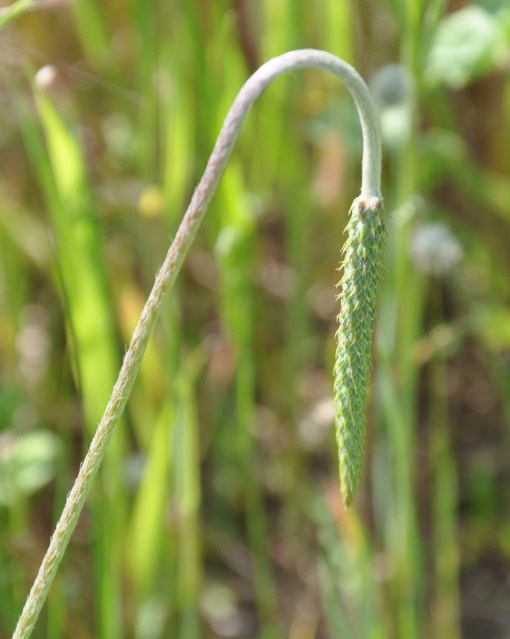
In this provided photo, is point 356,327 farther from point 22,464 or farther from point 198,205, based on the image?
point 22,464

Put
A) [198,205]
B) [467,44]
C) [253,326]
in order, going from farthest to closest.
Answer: [253,326], [467,44], [198,205]

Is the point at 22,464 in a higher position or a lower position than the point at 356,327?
lower

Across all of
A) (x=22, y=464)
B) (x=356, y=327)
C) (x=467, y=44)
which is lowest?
(x=22, y=464)

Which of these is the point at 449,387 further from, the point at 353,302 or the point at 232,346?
the point at 353,302

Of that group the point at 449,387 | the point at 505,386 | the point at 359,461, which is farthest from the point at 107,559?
the point at 449,387

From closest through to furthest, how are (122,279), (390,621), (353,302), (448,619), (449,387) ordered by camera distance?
1. (353,302)
2. (390,621)
3. (448,619)
4. (122,279)
5. (449,387)

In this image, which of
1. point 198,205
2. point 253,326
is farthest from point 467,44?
point 198,205

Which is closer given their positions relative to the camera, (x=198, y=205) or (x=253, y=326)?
(x=198, y=205)

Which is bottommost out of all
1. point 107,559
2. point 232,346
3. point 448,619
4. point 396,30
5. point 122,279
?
point 448,619
